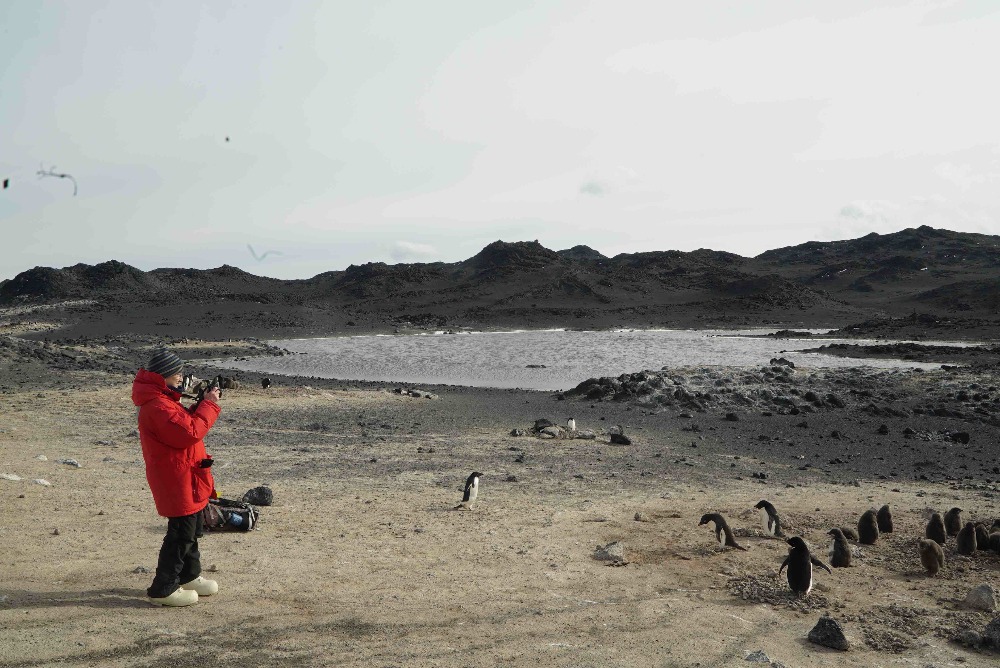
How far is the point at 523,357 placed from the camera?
1544 inches

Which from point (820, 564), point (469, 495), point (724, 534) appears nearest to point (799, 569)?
point (820, 564)

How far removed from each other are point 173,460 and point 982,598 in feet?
20.7

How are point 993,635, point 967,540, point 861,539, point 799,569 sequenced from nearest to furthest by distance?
point 993,635 → point 799,569 → point 967,540 → point 861,539

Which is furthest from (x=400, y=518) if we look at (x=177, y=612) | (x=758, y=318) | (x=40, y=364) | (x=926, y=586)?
(x=758, y=318)

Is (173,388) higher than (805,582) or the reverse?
higher

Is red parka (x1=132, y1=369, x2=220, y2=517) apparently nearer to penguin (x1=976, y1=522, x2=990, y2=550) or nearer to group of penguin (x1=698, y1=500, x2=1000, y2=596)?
group of penguin (x1=698, y1=500, x2=1000, y2=596)

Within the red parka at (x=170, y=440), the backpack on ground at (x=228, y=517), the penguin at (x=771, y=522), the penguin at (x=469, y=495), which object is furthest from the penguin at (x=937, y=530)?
the red parka at (x=170, y=440)

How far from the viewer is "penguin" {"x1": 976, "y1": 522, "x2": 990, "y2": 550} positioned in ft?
24.8

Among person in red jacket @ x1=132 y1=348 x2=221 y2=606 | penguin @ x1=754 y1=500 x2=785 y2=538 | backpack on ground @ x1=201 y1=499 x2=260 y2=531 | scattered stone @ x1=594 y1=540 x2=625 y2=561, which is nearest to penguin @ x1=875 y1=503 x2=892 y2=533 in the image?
penguin @ x1=754 y1=500 x2=785 y2=538

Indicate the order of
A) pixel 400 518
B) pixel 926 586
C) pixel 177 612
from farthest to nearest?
pixel 400 518 → pixel 926 586 → pixel 177 612

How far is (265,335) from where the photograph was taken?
54562 millimetres

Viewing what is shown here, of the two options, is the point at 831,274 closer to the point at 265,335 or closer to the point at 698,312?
the point at 698,312

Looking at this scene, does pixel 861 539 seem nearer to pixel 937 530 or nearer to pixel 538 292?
pixel 937 530

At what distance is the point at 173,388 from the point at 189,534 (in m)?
1.05
